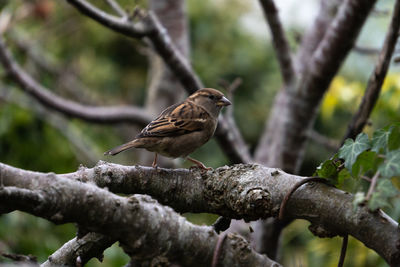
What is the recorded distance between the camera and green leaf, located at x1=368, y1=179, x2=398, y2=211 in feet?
4.49

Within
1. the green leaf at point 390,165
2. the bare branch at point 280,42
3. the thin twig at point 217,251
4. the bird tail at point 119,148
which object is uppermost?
the bare branch at point 280,42

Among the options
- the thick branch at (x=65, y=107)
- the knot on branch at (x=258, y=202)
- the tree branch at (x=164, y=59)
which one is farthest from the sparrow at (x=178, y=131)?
the thick branch at (x=65, y=107)

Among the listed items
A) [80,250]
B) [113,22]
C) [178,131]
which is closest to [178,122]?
[178,131]

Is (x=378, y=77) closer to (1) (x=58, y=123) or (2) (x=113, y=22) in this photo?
(2) (x=113, y=22)

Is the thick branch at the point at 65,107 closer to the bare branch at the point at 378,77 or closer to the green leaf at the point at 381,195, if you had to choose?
the bare branch at the point at 378,77

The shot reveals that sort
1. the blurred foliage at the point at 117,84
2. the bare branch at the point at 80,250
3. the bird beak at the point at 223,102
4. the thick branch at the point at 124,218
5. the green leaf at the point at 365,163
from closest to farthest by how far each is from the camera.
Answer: the thick branch at the point at 124,218 → the green leaf at the point at 365,163 → the bare branch at the point at 80,250 → the bird beak at the point at 223,102 → the blurred foliage at the point at 117,84

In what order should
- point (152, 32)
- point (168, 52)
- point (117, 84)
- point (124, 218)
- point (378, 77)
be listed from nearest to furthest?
point (124, 218) → point (378, 77) → point (152, 32) → point (168, 52) → point (117, 84)

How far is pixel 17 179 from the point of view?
4.36 feet

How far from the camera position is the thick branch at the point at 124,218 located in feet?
4.22

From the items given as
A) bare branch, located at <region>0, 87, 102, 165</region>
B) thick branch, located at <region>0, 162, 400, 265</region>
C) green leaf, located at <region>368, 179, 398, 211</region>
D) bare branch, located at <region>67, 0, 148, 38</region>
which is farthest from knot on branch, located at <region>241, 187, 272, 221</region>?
bare branch, located at <region>0, 87, 102, 165</region>

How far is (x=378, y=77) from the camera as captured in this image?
2684 mm

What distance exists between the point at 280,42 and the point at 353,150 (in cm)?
222

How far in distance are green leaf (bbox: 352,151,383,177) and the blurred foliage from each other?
8.62 feet

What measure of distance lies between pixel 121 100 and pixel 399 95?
21.6 feet
